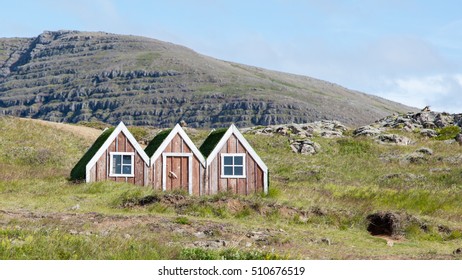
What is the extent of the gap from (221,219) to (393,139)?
4011cm

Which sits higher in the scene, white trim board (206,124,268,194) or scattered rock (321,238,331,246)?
white trim board (206,124,268,194)

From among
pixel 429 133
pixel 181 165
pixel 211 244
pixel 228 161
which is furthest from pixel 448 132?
pixel 211 244

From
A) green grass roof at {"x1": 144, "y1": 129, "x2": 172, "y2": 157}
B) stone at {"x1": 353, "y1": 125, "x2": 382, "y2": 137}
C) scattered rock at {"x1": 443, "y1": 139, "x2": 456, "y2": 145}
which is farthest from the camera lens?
stone at {"x1": 353, "y1": 125, "x2": 382, "y2": 137}

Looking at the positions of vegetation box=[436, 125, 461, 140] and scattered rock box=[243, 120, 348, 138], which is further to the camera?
scattered rock box=[243, 120, 348, 138]

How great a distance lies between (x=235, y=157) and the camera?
32.4 metres

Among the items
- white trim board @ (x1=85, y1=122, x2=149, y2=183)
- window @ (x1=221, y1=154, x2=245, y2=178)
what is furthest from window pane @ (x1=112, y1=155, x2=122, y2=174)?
window @ (x1=221, y1=154, x2=245, y2=178)

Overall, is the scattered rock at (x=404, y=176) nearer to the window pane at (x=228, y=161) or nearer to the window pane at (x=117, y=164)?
the window pane at (x=228, y=161)

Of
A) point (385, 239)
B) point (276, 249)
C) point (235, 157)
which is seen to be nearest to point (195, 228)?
point (276, 249)

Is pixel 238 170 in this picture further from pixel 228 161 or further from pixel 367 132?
pixel 367 132

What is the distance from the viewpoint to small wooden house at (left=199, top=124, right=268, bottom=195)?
3209 centimetres

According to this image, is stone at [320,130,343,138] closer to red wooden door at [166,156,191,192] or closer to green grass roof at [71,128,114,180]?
green grass roof at [71,128,114,180]

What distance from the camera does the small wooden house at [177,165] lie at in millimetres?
31828

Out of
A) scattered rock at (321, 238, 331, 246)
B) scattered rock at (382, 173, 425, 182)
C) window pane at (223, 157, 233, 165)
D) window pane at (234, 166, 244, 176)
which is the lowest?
scattered rock at (321, 238, 331, 246)

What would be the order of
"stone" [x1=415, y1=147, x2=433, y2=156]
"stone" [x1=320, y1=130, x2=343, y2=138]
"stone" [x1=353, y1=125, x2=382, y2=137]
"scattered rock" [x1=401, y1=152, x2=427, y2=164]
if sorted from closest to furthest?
1. "scattered rock" [x1=401, y1=152, x2=427, y2=164]
2. "stone" [x1=415, y1=147, x2=433, y2=156]
3. "stone" [x1=353, y1=125, x2=382, y2=137]
4. "stone" [x1=320, y1=130, x2=343, y2=138]
